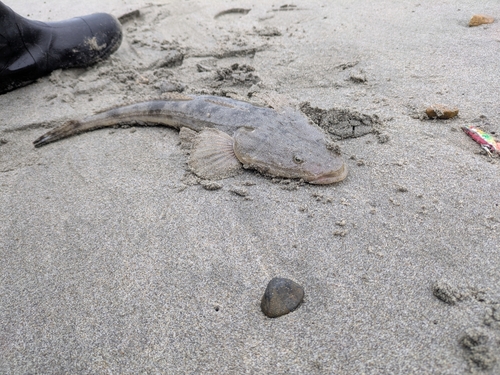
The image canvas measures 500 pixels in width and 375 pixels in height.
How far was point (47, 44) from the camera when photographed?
4.06 meters

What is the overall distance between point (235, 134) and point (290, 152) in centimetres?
50

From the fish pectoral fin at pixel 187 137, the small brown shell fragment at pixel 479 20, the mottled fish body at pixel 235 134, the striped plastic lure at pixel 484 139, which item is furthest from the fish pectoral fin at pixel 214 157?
the small brown shell fragment at pixel 479 20

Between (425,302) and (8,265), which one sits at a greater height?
(425,302)

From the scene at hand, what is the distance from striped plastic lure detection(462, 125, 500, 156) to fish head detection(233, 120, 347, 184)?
0.98 m

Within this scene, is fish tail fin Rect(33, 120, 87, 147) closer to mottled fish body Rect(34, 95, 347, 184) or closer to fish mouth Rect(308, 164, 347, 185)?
mottled fish body Rect(34, 95, 347, 184)

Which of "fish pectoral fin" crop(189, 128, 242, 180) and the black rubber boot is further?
the black rubber boot

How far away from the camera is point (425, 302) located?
5.54ft

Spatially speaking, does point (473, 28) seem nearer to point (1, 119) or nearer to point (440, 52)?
point (440, 52)

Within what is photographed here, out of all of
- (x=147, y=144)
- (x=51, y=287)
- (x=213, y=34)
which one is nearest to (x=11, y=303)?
(x=51, y=287)

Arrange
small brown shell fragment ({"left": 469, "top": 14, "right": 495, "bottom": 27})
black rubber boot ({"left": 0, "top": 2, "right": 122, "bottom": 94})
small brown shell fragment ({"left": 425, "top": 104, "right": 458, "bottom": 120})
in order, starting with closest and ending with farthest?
small brown shell fragment ({"left": 425, "top": 104, "right": 458, "bottom": 120})
black rubber boot ({"left": 0, "top": 2, "right": 122, "bottom": 94})
small brown shell fragment ({"left": 469, "top": 14, "right": 495, "bottom": 27})

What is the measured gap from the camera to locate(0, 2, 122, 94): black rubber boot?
3.81 meters

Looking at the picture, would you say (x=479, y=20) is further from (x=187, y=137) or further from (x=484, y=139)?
(x=187, y=137)

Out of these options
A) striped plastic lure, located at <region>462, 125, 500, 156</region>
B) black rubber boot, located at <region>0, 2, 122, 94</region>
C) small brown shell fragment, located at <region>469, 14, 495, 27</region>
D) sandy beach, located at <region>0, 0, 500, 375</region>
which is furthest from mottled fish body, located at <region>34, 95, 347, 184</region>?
small brown shell fragment, located at <region>469, 14, 495, 27</region>

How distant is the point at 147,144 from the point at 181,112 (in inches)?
15.7
